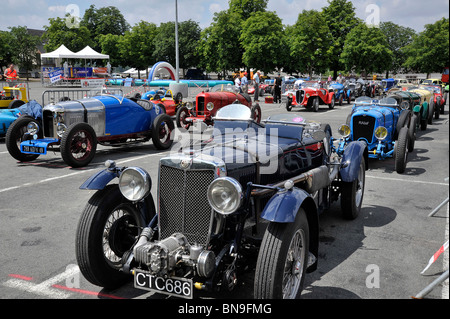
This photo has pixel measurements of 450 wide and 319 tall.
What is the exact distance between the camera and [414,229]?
525cm

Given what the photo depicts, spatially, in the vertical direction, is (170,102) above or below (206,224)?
above

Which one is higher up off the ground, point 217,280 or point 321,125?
point 321,125

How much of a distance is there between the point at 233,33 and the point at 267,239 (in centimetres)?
4689

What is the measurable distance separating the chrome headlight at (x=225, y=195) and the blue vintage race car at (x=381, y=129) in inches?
229

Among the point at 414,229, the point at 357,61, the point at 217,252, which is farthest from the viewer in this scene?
the point at 357,61

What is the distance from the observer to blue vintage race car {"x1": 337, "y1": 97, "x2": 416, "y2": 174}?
8330mm

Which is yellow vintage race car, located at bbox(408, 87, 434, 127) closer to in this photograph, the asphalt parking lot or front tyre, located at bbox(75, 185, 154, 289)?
the asphalt parking lot

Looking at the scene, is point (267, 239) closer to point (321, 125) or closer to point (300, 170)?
point (300, 170)

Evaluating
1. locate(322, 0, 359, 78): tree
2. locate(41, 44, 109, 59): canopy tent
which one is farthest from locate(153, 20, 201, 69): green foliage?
locate(41, 44, 109, 59): canopy tent

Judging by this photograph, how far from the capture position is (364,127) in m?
9.12

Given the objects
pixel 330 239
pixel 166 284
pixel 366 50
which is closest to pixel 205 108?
pixel 330 239

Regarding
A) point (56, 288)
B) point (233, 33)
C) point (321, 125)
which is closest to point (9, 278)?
point (56, 288)

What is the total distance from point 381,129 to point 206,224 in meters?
6.50

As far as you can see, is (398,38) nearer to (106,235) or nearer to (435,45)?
(435,45)
